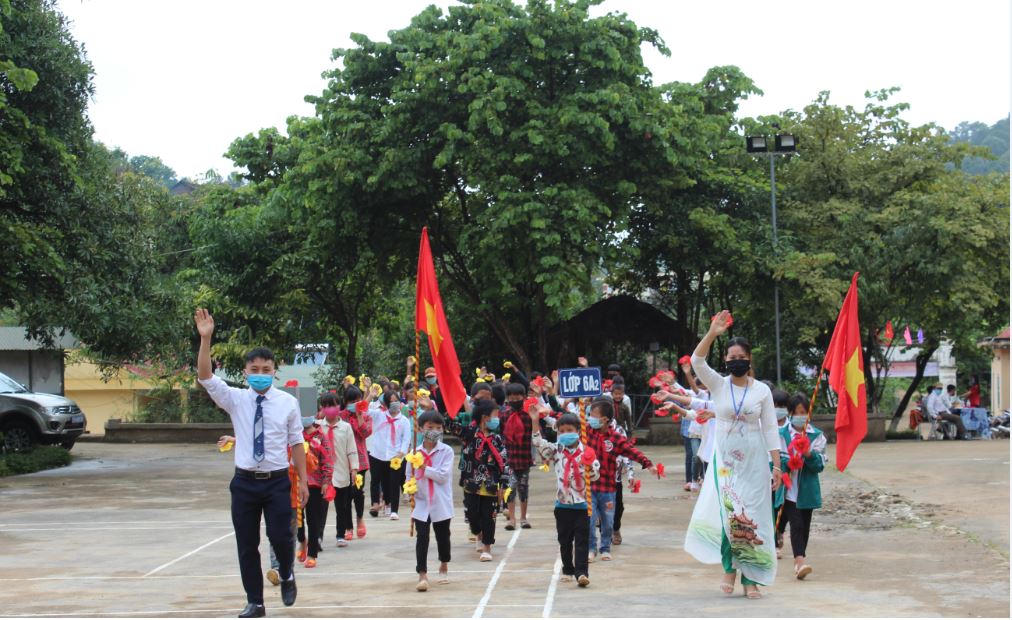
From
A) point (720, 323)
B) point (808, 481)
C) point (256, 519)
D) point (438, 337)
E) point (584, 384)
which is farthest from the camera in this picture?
point (584, 384)

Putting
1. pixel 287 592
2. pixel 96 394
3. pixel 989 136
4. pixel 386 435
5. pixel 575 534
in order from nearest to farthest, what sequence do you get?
pixel 287 592
pixel 575 534
pixel 386 435
pixel 96 394
pixel 989 136

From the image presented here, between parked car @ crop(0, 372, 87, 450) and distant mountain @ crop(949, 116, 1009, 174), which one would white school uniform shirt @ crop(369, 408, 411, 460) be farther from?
distant mountain @ crop(949, 116, 1009, 174)

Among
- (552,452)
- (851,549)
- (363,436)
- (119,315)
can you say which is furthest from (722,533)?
(119,315)

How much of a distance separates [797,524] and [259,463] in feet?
15.4

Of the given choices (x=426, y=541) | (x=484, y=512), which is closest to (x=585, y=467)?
(x=426, y=541)

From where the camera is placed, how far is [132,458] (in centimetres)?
2773

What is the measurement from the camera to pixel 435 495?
34.6ft

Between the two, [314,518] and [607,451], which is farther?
[314,518]

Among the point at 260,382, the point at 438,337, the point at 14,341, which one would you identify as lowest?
the point at 260,382

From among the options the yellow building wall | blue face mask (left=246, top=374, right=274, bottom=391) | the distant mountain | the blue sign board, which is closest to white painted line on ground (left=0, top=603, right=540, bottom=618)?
blue face mask (left=246, top=374, right=274, bottom=391)

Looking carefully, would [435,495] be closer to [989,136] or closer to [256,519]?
[256,519]

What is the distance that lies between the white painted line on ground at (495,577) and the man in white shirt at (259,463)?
138 centimetres

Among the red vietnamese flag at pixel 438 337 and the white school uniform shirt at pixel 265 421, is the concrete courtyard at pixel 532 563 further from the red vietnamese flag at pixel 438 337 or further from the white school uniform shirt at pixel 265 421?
the red vietnamese flag at pixel 438 337

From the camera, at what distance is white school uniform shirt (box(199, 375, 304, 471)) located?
339 inches
